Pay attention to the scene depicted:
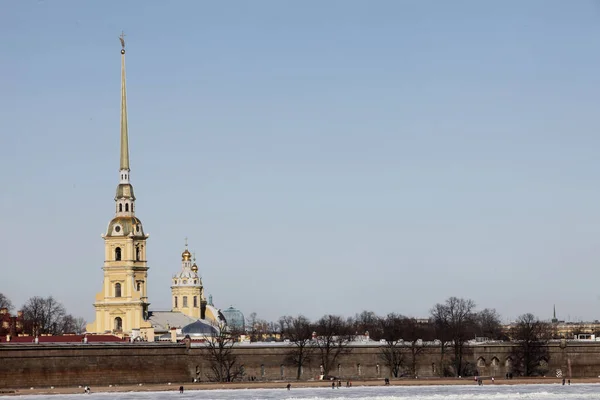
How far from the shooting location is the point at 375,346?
121500mm

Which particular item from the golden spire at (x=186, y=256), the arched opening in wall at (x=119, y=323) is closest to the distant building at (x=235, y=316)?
the golden spire at (x=186, y=256)

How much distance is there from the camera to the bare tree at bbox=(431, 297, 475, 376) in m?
123

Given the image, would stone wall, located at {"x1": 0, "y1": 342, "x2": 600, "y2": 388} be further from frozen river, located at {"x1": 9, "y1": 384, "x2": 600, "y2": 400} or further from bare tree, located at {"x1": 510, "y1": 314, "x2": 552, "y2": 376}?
frozen river, located at {"x1": 9, "y1": 384, "x2": 600, "y2": 400}

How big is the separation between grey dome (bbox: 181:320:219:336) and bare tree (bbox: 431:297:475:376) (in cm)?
2294

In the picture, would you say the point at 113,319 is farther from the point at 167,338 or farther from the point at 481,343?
the point at 481,343

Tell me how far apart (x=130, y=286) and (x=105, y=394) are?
38986 mm

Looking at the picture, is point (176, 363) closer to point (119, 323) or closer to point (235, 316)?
point (119, 323)

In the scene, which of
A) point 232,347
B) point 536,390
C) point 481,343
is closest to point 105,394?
point 232,347

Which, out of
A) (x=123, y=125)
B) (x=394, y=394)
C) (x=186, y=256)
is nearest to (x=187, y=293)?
(x=186, y=256)

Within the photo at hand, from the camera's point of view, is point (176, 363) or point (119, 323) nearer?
point (176, 363)

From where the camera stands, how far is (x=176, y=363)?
11481cm

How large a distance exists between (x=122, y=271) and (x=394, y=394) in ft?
162

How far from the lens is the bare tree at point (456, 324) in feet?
404

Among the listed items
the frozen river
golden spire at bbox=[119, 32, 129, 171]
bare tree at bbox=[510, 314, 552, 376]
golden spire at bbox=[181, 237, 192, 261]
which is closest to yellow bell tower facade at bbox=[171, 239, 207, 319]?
golden spire at bbox=[181, 237, 192, 261]
